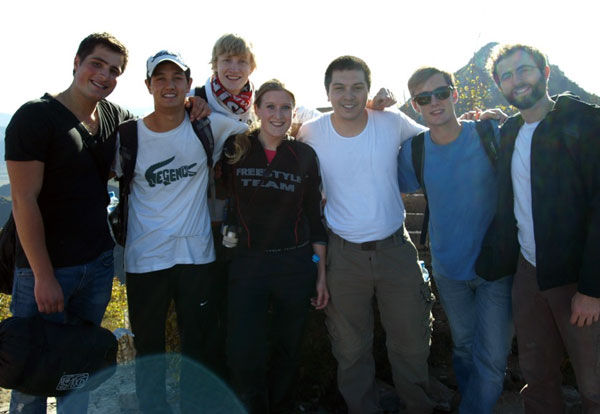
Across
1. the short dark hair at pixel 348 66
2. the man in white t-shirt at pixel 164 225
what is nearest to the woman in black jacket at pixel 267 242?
the man in white t-shirt at pixel 164 225

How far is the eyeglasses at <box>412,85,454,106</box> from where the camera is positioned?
3365mm

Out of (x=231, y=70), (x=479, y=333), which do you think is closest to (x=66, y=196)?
(x=231, y=70)

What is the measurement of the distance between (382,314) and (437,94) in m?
1.74

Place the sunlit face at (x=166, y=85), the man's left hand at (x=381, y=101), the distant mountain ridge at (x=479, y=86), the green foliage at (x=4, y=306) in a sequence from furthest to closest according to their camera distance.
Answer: the distant mountain ridge at (x=479, y=86)
the green foliage at (x=4, y=306)
the man's left hand at (x=381, y=101)
the sunlit face at (x=166, y=85)

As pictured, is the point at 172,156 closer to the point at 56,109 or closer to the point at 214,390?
the point at 56,109

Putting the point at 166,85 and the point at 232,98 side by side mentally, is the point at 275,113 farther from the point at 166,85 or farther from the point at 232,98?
the point at 166,85

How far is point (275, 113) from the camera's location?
11.3ft

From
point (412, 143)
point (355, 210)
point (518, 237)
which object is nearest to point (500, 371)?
point (518, 237)

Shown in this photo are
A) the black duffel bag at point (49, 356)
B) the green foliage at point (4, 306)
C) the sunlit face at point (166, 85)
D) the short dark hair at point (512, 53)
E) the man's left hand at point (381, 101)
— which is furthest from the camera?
the green foliage at point (4, 306)

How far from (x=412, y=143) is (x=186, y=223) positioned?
5.99 ft

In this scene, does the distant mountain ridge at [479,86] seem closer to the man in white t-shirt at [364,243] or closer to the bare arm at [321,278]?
the man in white t-shirt at [364,243]

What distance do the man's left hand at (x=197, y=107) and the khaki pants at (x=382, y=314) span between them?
1375 mm

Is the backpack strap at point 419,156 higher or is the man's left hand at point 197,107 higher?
the man's left hand at point 197,107

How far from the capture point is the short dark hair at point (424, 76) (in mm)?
3400
